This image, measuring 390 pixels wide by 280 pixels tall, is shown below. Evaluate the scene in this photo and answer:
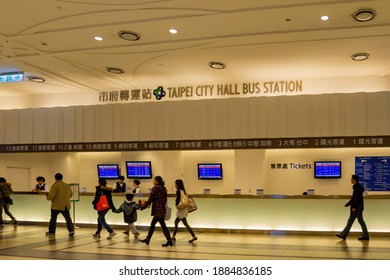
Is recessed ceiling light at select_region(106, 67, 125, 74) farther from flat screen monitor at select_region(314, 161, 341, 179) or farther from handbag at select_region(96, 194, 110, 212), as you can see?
flat screen monitor at select_region(314, 161, 341, 179)

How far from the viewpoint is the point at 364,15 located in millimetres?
8391

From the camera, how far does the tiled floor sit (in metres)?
7.93

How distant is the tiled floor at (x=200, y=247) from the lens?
26.0 ft

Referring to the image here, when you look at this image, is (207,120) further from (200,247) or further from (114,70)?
(200,247)

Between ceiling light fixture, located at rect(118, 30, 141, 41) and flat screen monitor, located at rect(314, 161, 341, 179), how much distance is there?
6124mm

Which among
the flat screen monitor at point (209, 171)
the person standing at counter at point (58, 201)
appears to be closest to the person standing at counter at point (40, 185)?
the person standing at counter at point (58, 201)

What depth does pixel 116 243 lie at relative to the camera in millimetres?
9672

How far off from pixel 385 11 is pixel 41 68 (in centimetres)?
873

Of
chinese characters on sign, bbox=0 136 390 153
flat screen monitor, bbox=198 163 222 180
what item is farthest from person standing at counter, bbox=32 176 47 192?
flat screen monitor, bbox=198 163 222 180

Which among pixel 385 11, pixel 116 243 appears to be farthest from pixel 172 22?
pixel 116 243

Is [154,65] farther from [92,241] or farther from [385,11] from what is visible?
[385,11]

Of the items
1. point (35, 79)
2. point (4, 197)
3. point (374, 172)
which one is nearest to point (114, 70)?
point (35, 79)

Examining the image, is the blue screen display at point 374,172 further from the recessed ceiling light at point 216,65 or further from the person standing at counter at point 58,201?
the person standing at counter at point 58,201

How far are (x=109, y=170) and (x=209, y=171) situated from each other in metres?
3.42
